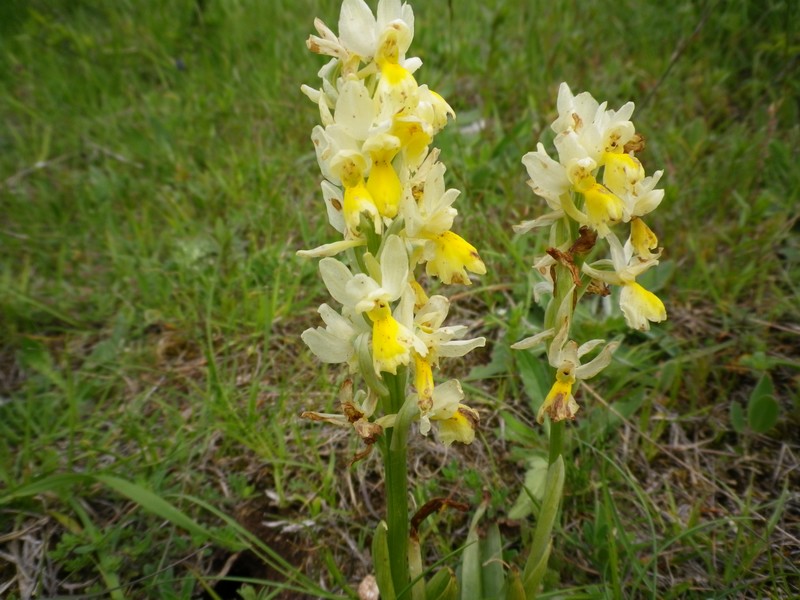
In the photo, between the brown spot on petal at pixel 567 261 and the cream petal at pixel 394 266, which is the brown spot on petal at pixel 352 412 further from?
the brown spot on petal at pixel 567 261

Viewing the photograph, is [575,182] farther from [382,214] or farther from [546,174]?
[382,214]

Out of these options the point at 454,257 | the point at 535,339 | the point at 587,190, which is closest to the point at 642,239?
the point at 587,190

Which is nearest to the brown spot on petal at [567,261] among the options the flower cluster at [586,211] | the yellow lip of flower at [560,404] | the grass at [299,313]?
the flower cluster at [586,211]

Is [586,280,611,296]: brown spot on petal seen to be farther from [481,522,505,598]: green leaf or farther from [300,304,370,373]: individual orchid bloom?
[481,522,505,598]: green leaf

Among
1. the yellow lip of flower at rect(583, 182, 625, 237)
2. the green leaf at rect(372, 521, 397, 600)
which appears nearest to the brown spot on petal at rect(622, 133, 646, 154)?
the yellow lip of flower at rect(583, 182, 625, 237)

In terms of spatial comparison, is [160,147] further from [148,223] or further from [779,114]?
[779,114]

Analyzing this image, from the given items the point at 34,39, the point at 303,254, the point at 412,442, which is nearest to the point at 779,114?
the point at 412,442
